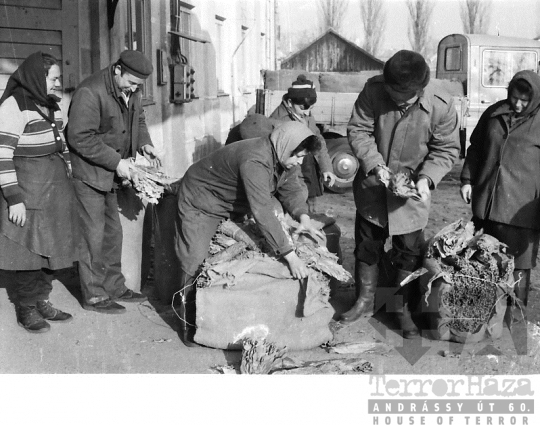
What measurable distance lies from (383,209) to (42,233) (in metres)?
2.36

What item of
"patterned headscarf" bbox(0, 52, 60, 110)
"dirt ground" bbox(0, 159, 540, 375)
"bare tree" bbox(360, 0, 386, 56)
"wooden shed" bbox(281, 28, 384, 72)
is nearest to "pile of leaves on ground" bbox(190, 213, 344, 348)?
"dirt ground" bbox(0, 159, 540, 375)

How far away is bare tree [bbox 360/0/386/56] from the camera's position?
21541mm

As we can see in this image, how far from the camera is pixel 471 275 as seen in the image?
4586 mm

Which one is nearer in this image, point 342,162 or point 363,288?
point 363,288

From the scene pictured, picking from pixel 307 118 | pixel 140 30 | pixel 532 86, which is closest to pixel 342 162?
pixel 140 30

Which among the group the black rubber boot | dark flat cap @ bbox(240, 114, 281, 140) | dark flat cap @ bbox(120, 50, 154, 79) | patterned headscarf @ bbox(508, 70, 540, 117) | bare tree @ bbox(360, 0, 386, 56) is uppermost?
bare tree @ bbox(360, 0, 386, 56)

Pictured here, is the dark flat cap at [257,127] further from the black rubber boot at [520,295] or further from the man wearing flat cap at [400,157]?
the black rubber boot at [520,295]

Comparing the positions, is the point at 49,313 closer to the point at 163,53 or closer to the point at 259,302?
the point at 259,302

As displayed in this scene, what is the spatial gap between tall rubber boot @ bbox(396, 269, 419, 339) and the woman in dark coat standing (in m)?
0.70

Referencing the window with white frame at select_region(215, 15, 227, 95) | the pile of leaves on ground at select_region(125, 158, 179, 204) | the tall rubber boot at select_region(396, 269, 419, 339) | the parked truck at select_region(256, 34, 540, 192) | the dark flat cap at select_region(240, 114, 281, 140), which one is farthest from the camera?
the window with white frame at select_region(215, 15, 227, 95)

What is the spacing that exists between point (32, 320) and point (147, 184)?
127 cm

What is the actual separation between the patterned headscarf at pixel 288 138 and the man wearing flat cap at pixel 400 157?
687 millimetres

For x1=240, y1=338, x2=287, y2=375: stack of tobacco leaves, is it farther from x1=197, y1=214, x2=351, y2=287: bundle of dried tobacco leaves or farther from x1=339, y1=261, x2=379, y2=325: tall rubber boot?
x1=339, y1=261, x2=379, y2=325: tall rubber boot

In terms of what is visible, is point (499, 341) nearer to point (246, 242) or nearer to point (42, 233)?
point (246, 242)
